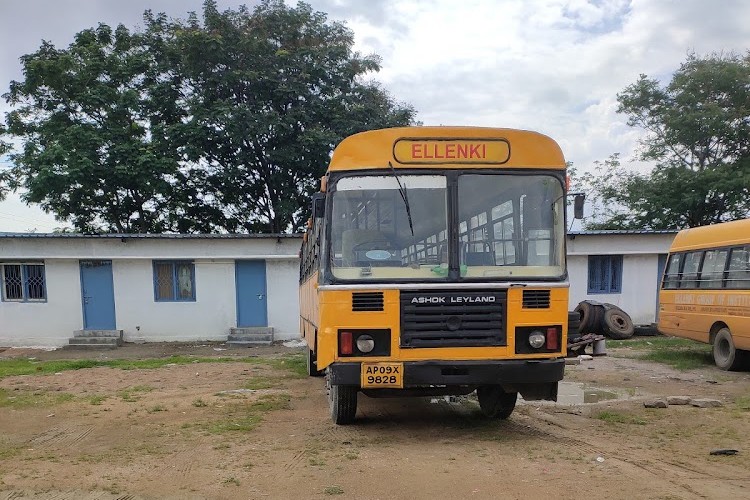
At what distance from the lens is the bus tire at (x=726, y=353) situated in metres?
10.3

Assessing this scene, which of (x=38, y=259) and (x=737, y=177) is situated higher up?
(x=737, y=177)

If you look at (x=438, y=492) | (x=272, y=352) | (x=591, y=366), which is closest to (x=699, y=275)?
(x=591, y=366)

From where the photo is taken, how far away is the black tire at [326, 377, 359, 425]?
614 centimetres

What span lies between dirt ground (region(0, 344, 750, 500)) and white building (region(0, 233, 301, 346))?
7.26m

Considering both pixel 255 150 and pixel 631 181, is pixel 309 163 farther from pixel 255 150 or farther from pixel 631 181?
pixel 631 181

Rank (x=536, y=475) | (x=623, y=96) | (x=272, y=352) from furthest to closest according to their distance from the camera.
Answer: (x=623, y=96)
(x=272, y=352)
(x=536, y=475)

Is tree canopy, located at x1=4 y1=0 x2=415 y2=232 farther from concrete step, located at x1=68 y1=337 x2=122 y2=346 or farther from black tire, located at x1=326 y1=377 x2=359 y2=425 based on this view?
black tire, located at x1=326 y1=377 x2=359 y2=425

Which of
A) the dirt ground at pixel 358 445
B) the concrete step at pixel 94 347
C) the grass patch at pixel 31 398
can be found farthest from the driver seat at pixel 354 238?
the concrete step at pixel 94 347

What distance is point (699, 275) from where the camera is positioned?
1131 cm

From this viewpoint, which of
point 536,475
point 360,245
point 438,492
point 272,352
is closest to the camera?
point 438,492

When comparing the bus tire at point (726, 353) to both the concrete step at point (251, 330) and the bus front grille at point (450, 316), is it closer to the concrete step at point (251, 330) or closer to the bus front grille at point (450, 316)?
the bus front grille at point (450, 316)

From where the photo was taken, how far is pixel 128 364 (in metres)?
12.4

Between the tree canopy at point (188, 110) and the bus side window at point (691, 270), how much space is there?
450 inches

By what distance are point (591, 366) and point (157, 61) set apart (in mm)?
17929
